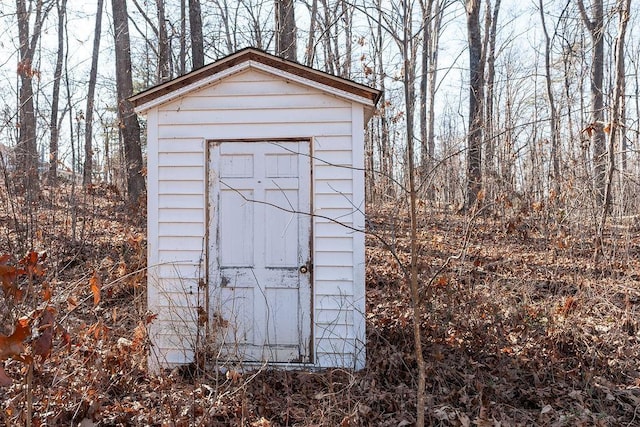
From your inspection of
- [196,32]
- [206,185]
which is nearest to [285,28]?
[196,32]

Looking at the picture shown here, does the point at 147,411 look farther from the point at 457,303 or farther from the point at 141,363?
the point at 457,303

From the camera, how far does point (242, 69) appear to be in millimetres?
4996

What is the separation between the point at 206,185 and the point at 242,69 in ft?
3.98

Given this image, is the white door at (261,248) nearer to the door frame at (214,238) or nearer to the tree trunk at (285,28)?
the door frame at (214,238)

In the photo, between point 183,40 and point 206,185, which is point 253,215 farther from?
point 183,40

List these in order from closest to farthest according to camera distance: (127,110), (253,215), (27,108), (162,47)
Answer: (253,215) < (127,110) < (162,47) < (27,108)

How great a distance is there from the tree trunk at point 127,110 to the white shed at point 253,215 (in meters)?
6.17

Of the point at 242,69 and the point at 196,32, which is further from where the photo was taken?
the point at 196,32

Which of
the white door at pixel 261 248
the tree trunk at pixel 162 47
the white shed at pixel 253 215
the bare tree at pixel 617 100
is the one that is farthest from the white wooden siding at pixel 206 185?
the tree trunk at pixel 162 47

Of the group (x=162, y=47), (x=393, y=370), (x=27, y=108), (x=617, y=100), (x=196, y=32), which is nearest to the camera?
(x=393, y=370)

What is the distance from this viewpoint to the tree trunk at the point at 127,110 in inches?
445

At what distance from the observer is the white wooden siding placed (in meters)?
4.93

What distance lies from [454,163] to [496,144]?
2058 millimetres

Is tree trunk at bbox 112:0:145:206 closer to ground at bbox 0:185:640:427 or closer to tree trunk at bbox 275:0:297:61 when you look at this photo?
tree trunk at bbox 275:0:297:61
